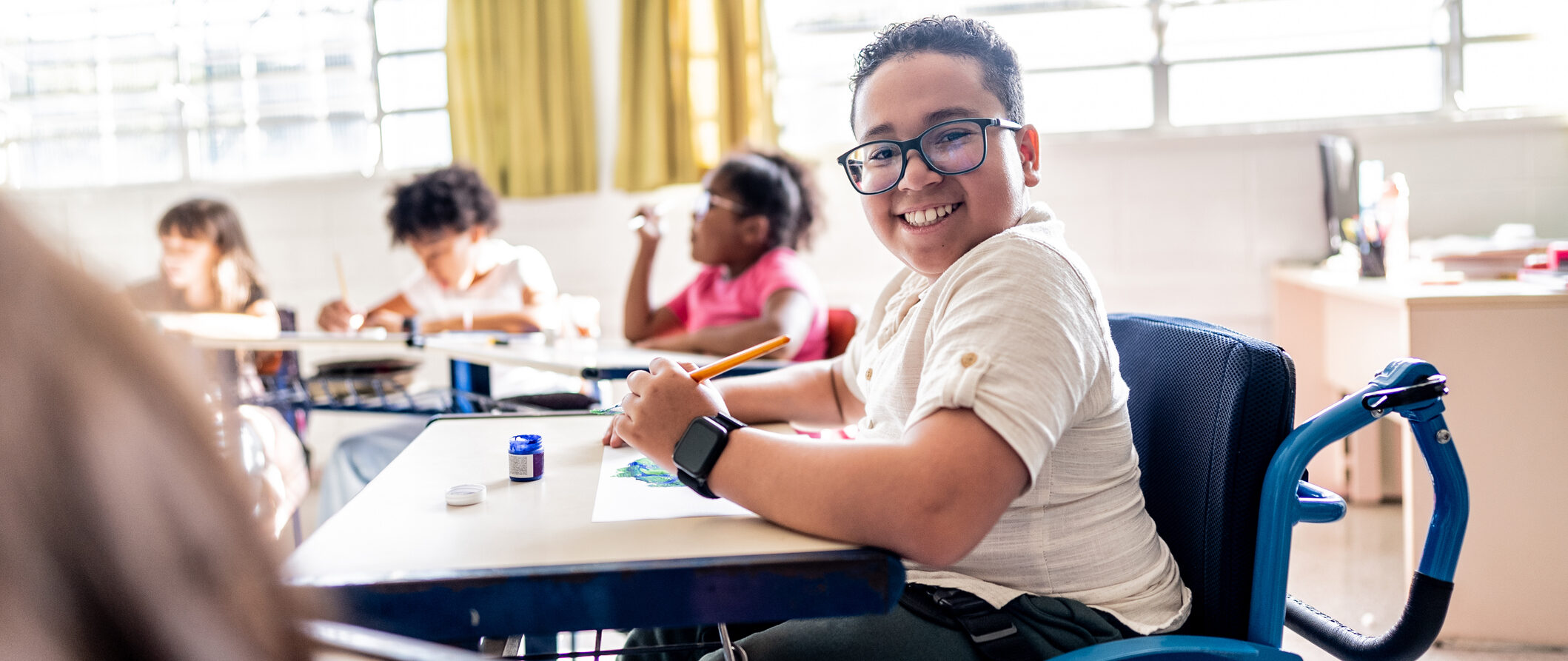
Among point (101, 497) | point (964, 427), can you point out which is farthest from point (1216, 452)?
point (101, 497)

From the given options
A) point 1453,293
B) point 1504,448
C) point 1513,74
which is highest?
point 1513,74

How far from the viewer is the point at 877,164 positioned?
1140mm

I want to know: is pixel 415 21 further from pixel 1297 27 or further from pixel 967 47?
pixel 967 47

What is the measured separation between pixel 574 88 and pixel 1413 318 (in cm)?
326

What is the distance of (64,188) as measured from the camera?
0.39 meters

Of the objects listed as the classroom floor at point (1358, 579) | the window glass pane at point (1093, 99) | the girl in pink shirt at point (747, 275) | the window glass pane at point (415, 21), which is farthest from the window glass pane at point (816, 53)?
the classroom floor at point (1358, 579)

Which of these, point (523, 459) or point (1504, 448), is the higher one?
point (523, 459)

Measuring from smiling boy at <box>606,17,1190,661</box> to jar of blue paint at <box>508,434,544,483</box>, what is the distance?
0.12m

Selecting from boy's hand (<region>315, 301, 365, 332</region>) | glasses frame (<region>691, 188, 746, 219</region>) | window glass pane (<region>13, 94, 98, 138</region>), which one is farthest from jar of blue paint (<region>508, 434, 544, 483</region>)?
window glass pane (<region>13, 94, 98, 138</region>)

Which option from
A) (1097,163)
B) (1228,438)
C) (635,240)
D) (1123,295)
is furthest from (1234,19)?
(1228,438)

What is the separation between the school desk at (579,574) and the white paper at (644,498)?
0.07ft

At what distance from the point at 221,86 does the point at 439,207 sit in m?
2.17

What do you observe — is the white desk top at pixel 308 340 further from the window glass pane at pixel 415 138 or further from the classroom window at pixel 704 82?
the window glass pane at pixel 415 138

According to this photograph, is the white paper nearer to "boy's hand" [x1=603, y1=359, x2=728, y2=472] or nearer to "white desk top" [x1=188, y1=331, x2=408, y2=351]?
"boy's hand" [x1=603, y1=359, x2=728, y2=472]
